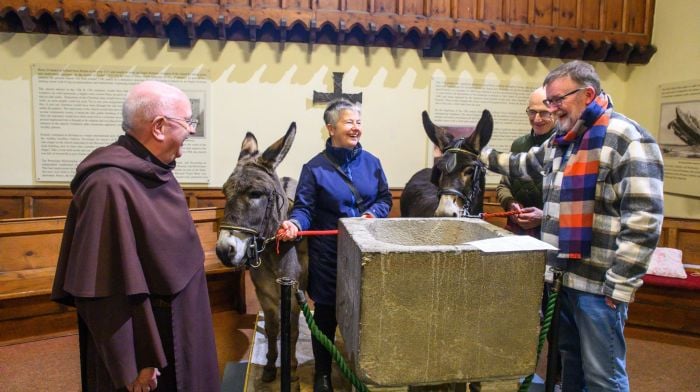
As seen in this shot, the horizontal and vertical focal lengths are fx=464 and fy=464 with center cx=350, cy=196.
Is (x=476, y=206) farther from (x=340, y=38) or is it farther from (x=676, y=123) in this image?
(x=676, y=123)

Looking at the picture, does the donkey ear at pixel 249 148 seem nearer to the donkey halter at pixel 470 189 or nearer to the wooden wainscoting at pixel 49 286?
the donkey halter at pixel 470 189

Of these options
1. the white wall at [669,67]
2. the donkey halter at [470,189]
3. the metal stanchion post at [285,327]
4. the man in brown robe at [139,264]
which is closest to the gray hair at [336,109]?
the donkey halter at [470,189]

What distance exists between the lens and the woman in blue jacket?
254cm

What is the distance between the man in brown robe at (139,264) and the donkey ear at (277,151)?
0.77 m

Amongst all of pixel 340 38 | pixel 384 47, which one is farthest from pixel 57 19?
pixel 384 47

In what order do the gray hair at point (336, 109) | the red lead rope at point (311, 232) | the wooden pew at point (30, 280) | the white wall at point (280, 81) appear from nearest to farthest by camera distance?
the red lead rope at point (311, 232) < the gray hair at point (336, 109) < the wooden pew at point (30, 280) < the white wall at point (280, 81)

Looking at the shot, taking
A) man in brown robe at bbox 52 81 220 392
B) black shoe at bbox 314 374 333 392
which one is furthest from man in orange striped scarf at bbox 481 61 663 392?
man in brown robe at bbox 52 81 220 392

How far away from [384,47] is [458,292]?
418 centimetres

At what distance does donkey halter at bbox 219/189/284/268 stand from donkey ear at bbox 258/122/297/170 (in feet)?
0.59

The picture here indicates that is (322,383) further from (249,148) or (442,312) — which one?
(249,148)

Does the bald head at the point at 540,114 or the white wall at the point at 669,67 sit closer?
the bald head at the point at 540,114

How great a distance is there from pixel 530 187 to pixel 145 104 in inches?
92.0

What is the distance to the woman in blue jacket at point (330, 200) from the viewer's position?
254 centimetres

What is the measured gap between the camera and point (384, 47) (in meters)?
5.21
